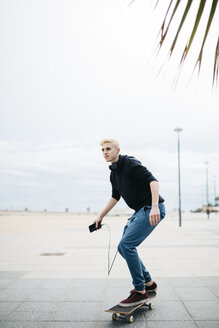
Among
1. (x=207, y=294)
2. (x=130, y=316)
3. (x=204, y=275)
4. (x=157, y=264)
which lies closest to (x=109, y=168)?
(x=130, y=316)

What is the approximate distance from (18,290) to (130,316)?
2.10m

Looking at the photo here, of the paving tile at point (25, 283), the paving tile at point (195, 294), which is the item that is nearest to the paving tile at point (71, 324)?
the paving tile at point (195, 294)

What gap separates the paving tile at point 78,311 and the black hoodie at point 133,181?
1.34 m

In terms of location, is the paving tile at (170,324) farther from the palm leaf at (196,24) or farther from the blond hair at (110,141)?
the palm leaf at (196,24)

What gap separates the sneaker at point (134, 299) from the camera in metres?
3.22

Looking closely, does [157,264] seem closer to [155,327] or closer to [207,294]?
[207,294]

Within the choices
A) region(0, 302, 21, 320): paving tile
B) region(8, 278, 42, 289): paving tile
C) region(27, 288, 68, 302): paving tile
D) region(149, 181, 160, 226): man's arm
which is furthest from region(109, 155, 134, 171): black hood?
region(8, 278, 42, 289): paving tile

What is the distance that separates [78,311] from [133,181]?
170cm

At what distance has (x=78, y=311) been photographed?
3.45 metres

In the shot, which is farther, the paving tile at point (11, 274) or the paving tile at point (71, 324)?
the paving tile at point (11, 274)

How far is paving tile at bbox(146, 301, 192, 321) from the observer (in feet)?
10.5

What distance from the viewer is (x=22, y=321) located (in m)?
3.15

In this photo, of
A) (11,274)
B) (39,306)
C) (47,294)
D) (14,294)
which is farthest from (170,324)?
(11,274)

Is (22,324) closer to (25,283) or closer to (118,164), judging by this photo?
(25,283)
